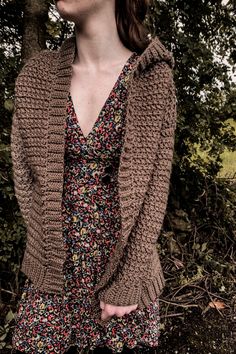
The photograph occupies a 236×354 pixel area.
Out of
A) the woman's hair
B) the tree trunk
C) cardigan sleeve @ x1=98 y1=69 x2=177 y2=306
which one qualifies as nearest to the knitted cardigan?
cardigan sleeve @ x1=98 y1=69 x2=177 y2=306

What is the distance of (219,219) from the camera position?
341cm

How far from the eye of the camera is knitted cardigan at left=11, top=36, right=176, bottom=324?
140 cm

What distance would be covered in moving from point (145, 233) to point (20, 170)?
50 centimetres

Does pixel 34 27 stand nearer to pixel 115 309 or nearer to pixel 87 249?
pixel 87 249

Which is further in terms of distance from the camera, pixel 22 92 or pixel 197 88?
pixel 197 88

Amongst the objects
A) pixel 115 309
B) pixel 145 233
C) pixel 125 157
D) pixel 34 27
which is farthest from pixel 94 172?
pixel 34 27

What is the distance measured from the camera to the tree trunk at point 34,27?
100 inches

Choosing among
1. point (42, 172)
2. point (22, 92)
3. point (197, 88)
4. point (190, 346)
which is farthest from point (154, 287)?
point (197, 88)

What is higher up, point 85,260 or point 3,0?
point 3,0

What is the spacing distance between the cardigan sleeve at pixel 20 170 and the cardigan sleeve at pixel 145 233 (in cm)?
42

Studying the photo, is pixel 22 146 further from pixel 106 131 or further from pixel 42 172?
pixel 106 131

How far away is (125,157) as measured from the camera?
1.38 meters

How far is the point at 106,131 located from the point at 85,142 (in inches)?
3.1

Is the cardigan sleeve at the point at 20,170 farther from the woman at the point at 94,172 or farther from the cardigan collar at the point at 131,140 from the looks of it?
the cardigan collar at the point at 131,140
